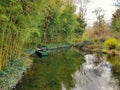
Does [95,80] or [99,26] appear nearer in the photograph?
[95,80]

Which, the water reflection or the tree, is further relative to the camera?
the tree

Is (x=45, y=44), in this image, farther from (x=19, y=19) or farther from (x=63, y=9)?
(x=19, y=19)

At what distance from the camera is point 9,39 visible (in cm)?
1289

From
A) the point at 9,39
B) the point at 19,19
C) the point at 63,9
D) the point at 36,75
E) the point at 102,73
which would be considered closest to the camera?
the point at 19,19

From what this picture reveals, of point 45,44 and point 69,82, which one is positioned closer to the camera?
point 69,82

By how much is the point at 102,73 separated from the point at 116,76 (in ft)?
4.18

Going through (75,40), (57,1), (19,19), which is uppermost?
(57,1)

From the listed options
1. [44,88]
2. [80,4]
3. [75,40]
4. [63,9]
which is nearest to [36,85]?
[44,88]

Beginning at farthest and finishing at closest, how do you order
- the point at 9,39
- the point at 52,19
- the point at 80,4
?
the point at 80,4 → the point at 52,19 → the point at 9,39

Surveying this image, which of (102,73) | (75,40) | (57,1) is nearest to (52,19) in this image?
(57,1)

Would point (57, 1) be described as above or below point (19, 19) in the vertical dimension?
above

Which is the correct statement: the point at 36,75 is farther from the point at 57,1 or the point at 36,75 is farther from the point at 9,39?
the point at 57,1

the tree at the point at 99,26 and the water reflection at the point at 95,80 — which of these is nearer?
the water reflection at the point at 95,80

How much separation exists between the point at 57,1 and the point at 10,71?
24710 millimetres
